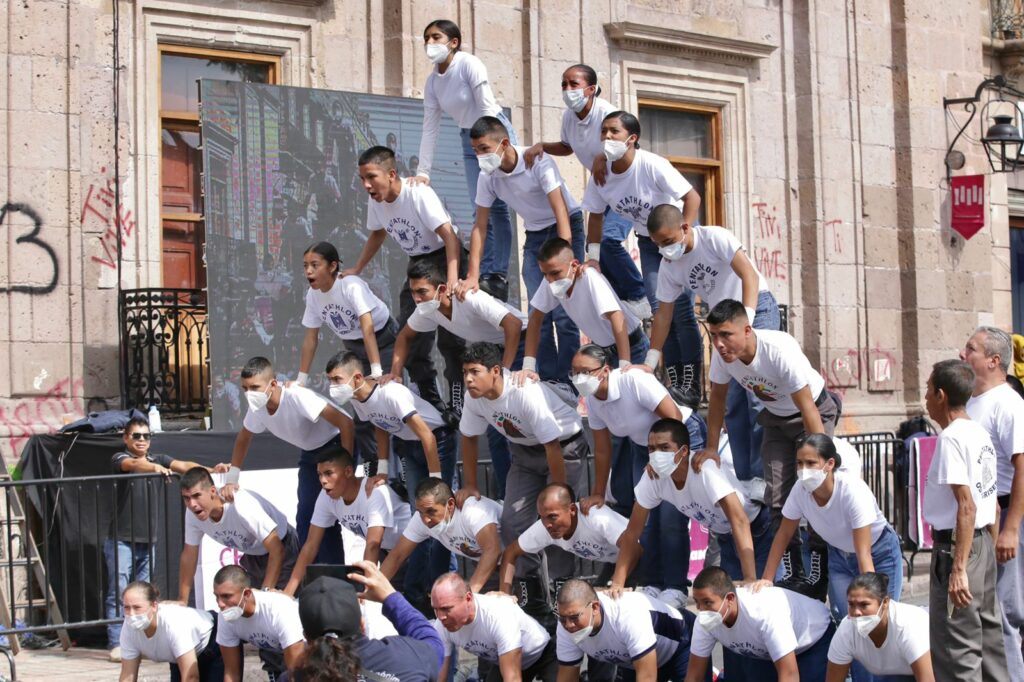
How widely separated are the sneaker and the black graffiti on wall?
5404 millimetres

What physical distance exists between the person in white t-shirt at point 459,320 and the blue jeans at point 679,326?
2.97 feet

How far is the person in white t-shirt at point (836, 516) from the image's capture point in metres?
7.84

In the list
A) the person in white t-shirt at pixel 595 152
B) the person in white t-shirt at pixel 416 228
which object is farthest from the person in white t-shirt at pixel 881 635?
the person in white t-shirt at pixel 416 228

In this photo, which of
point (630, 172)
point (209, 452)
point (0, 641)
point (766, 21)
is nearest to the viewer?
point (630, 172)

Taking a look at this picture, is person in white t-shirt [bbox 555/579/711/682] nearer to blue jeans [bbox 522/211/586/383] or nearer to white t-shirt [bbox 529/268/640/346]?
white t-shirt [bbox 529/268/640/346]

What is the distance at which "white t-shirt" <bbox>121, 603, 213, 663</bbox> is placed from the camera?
851cm

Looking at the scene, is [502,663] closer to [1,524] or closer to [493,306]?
[493,306]

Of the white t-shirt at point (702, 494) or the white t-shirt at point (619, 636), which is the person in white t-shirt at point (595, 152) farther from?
the white t-shirt at point (619, 636)

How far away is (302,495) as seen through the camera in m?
9.95

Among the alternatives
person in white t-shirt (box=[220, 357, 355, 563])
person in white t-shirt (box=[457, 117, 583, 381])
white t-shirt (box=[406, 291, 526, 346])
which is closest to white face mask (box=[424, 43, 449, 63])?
person in white t-shirt (box=[457, 117, 583, 381])

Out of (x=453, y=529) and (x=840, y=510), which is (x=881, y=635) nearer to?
(x=840, y=510)

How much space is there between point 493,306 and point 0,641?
14.1 feet

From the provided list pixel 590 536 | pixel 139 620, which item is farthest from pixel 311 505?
pixel 590 536

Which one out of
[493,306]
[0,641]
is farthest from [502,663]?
[0,641]
